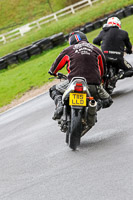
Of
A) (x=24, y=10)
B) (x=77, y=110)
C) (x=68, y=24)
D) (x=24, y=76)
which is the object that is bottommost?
(x=24, y=10)

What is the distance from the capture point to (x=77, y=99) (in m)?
7.06

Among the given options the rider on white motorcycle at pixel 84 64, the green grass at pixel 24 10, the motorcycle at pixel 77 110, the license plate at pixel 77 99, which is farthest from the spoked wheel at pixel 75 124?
the green grass at pixel 24 10

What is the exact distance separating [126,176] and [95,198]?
559mm

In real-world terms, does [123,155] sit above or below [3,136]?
above

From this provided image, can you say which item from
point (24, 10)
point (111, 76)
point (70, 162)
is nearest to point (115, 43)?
point (111, 76)

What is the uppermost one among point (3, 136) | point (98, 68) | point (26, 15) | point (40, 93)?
point (98, 68)

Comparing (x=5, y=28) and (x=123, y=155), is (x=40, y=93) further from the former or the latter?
(x=5, y=28)

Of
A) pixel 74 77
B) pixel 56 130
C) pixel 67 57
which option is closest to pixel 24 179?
pixel 74 77

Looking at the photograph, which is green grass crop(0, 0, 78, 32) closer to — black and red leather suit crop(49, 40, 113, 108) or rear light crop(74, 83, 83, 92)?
black and red leather suit crop(49, 40, 113, 108)

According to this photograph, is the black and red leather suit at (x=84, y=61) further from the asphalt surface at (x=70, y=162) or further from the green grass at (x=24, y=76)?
the green grass at (x=24, y=76)

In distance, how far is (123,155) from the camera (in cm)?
628

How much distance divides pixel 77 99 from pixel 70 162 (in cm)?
95

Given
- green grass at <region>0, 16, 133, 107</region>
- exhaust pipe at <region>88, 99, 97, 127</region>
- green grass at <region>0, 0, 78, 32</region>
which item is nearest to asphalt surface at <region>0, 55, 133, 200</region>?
exhaust pipe at <region>88, 99, 97, 127</region>

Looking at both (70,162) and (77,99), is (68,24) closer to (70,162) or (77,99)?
(77,99)
